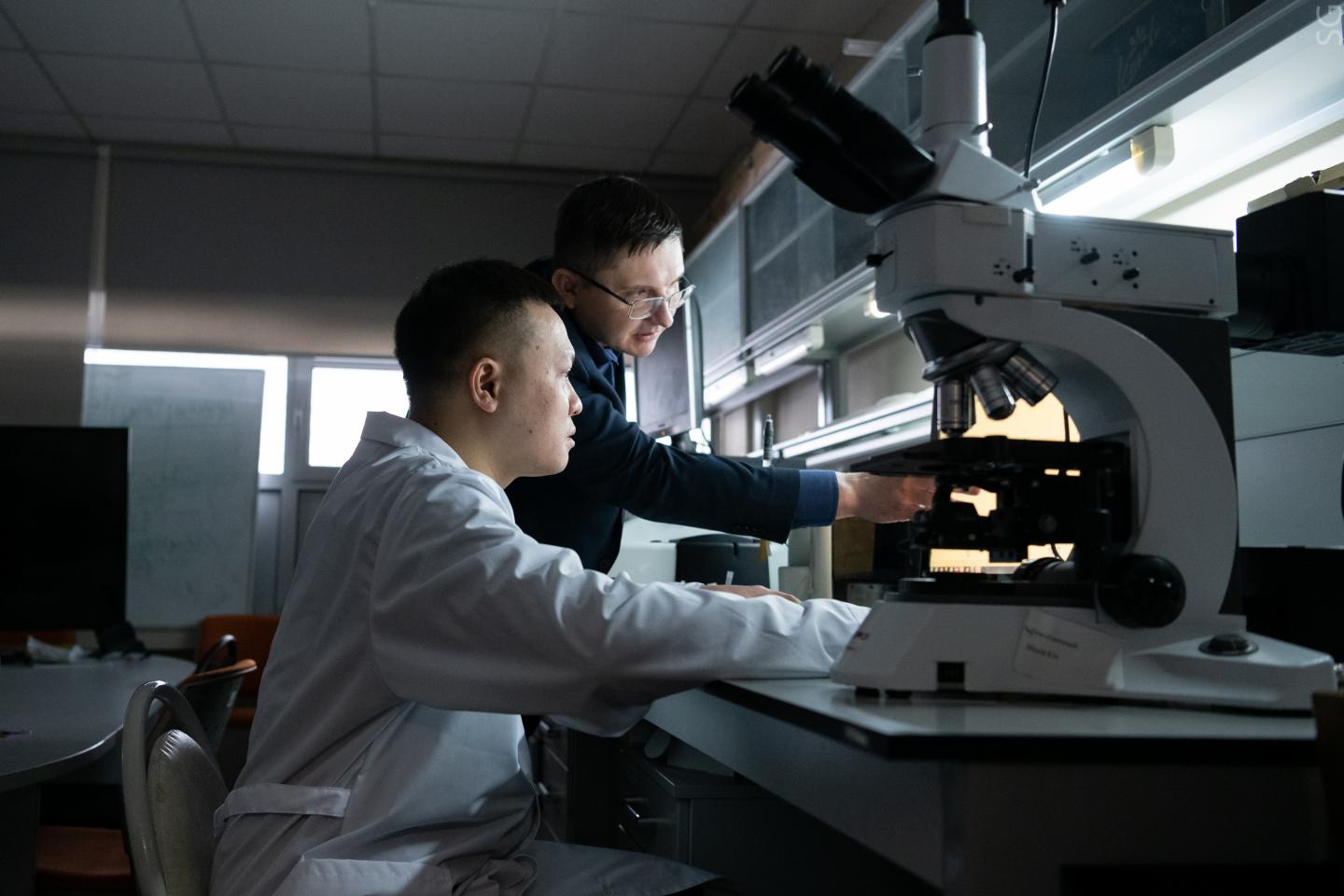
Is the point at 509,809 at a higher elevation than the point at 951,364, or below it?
below

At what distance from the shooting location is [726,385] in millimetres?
4121

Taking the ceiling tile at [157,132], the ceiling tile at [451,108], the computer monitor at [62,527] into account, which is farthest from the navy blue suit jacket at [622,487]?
the ceiling tile at [157,132]

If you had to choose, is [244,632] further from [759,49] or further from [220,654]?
[759,49]

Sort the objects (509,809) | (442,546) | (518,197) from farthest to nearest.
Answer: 1. (518,197)
2. (509,809)
3. (442,546)

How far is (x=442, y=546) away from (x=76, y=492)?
2807 millimetres

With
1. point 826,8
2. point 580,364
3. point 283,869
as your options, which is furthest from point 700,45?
point 283,869

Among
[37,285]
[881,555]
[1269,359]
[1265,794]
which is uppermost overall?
[37,285]

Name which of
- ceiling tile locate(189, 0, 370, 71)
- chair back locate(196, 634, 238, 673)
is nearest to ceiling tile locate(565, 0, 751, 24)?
ceiling tile locate(189, 0, 370, 71)

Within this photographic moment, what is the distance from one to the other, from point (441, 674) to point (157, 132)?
4.33 metres

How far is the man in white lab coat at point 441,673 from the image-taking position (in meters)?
0.89

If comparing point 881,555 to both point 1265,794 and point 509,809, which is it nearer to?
point 509,809

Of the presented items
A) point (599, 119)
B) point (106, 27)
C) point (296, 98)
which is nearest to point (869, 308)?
point (599, 119)

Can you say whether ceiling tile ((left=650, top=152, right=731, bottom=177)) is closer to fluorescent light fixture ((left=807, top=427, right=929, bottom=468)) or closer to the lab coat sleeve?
fluorescent light fixture ((left=807, top=427, right=929, bottom=468))

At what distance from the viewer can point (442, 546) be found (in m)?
0.92
